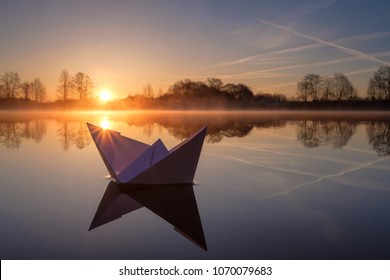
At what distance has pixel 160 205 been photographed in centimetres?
860

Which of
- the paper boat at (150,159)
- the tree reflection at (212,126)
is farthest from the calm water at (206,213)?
the tree reflection at (212,126)

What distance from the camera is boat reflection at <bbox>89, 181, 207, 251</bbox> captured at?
7336mm

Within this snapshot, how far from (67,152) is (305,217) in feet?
41.7

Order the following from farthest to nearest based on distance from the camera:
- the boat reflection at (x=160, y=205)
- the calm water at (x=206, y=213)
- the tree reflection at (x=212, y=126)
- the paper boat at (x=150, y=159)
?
the tree reflection at (x=212, y=126)
the paper boat at (x=150, y=159)
the boat reflection at (x=160, y=205)
the calm water at (x=206, y=213)

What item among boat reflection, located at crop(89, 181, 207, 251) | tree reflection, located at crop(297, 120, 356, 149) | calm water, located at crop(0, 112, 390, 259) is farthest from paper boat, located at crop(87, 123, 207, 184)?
tree reflection, located at crop(297, 120, 356, 149)

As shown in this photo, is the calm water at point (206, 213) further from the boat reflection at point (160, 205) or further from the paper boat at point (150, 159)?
the paper boat at point (150, 159)

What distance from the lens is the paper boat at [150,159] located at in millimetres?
9648

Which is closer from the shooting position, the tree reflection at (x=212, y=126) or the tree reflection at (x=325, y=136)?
the tree reflection at (x=325, y=136)

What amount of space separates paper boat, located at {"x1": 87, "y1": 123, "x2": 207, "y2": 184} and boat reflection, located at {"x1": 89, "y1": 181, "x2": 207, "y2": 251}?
0.73 ft

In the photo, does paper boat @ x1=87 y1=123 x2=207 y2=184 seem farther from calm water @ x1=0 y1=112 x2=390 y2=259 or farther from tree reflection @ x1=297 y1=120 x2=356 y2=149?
tree reflection @ x1=297 y1=120 x2=356 y2=149

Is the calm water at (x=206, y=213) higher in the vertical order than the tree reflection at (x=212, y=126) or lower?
lower

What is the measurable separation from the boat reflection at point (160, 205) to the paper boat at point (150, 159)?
223 millimetres

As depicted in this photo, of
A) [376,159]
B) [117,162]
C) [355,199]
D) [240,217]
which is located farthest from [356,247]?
[376,159]

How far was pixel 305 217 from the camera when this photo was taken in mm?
7938
